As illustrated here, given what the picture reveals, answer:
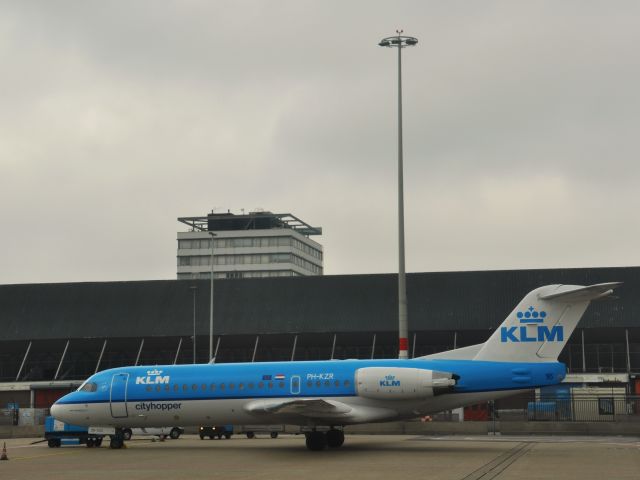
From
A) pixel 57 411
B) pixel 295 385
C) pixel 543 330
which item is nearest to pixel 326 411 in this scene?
pixel 295 385

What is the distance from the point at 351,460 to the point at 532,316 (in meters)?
7.65

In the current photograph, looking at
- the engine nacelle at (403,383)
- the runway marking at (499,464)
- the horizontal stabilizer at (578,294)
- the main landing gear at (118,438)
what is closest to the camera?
the runway marking at (499,464)

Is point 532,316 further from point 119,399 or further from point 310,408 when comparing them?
point 119,399

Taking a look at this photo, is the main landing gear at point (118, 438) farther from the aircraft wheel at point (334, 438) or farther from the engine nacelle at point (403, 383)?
the engine nacelle at point (403, 383)

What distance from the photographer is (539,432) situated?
4103 cm

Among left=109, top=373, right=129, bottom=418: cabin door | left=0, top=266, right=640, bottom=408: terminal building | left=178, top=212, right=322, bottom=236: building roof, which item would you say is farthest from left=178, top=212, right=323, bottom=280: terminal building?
left=109, top=373, right=129, bottom=418: cabin door

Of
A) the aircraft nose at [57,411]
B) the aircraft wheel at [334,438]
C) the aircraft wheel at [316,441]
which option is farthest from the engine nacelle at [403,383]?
the aircraft nose at [57,411]

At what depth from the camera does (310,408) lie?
1211 inches

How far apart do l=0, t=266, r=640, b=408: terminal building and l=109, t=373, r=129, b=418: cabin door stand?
2395 cm

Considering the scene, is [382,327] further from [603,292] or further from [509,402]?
[603,292]

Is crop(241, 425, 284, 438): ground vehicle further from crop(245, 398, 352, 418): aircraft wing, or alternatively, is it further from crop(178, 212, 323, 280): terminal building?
crop(178, 212, 323, 280): terminal building

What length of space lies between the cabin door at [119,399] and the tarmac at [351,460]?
4.33 ft

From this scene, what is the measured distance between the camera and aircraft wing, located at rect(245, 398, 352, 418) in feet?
100

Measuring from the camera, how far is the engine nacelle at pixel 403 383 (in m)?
30.5
